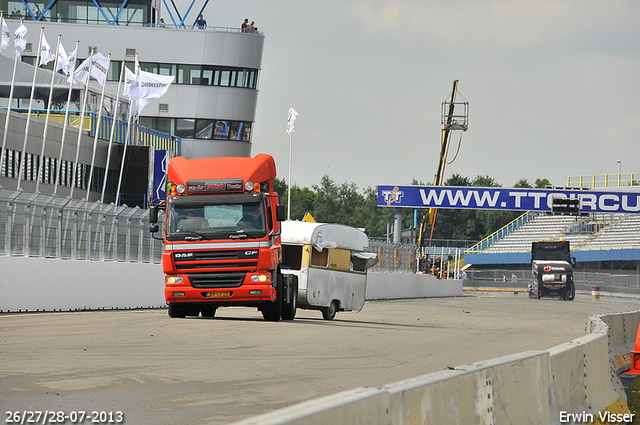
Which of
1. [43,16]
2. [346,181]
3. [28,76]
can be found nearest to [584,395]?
[28,76]

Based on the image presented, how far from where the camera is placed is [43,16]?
2714 inches

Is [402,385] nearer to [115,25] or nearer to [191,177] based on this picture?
[191,177]

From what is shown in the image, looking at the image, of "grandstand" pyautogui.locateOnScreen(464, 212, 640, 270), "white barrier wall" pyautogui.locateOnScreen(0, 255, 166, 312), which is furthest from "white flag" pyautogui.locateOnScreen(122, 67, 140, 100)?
"grandstand" pyautogui.locateOnScreen(464, 212, 640, 270)

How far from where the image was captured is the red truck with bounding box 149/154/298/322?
18797mm

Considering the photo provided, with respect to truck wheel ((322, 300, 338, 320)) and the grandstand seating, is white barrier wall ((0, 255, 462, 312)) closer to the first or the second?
truck wheel ((322, 300, 338, 320))

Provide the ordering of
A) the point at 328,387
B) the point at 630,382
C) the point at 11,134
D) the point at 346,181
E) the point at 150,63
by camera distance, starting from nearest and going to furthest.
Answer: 1. the point at 328,387
2. the point at 630,382
3. the point at 11,134
4. the point at 150,63
5. the point at 346,181

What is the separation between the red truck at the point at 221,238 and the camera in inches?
740

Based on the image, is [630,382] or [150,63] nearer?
[630,382]

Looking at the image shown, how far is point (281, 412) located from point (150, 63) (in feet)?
214

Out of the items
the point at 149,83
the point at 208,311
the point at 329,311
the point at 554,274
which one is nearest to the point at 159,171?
the point at 149,83

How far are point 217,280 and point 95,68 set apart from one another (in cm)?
2882

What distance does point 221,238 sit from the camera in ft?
61.7

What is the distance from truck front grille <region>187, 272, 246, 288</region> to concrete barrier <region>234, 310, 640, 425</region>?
9908 mm

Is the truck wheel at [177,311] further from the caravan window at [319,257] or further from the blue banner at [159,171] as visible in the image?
the blue banner at [159,171]
